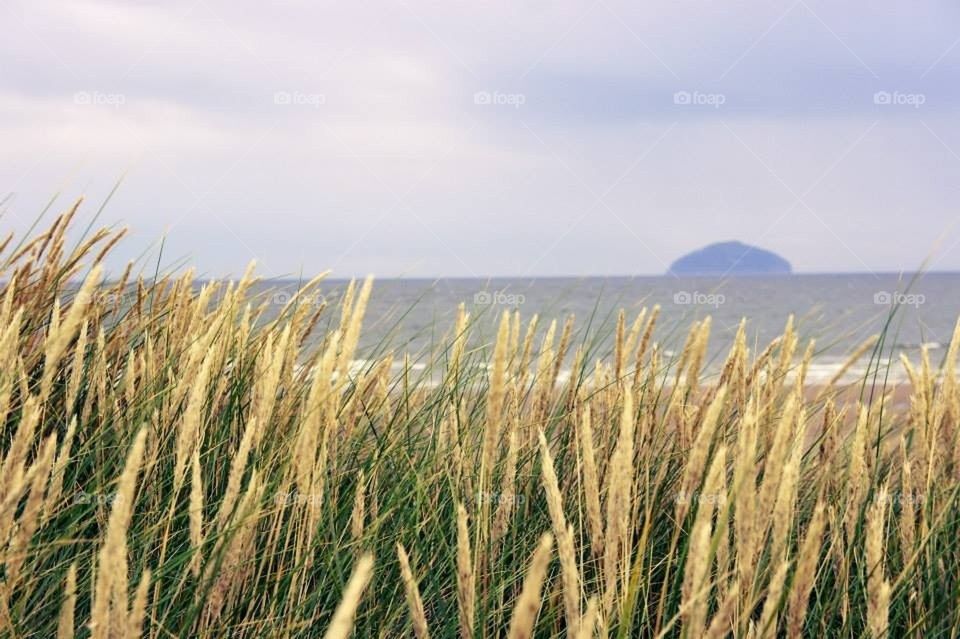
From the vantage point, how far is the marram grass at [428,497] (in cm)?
125

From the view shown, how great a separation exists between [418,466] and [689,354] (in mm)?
799

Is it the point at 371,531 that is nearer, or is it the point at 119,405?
the point at 371,531

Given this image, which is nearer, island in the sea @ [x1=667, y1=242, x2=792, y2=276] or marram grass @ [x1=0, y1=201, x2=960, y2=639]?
marram grass @ [x1=0, y1=201, x2=960, y2=639]

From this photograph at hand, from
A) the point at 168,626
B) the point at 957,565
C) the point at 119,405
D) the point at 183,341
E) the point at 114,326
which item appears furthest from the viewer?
the point at 114,326

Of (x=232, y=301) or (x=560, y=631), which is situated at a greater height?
(x=232, y=301)

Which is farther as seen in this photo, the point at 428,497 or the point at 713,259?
the point at 713,259

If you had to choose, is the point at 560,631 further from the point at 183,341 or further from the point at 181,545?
the point at 183,341

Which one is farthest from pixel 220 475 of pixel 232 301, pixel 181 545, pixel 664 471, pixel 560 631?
pixel 664 471

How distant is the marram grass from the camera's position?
125 centimetres

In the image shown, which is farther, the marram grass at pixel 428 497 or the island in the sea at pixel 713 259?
the island in the sea at pixel 713 259

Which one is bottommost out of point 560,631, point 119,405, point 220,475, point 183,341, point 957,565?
point 560,631

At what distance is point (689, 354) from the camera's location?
2.46 metres

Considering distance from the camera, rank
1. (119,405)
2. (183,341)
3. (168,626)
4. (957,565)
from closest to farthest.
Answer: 1. (168,626)
2. (957,565)
3. (119,405)
4. (183,341)

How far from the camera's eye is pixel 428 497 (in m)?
2.10
